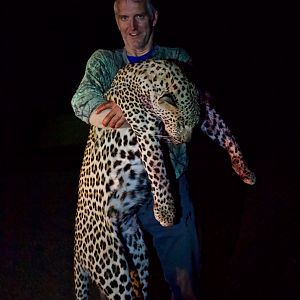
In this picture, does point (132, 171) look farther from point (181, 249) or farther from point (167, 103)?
point (181, 249)

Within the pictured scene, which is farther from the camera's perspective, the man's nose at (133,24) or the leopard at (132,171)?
the man's nose at (133,24)

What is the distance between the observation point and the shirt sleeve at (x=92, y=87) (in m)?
1.97

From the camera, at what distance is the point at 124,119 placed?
189cm

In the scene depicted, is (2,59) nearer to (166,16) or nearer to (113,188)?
(166,16)

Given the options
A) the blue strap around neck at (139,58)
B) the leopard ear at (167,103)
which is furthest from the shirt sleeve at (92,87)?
the leopard ear at (167,103)

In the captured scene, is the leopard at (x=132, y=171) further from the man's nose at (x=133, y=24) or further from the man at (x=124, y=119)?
the man's nose at (x=133, y=24)

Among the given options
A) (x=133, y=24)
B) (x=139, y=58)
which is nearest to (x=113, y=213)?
(x=139, y=58)

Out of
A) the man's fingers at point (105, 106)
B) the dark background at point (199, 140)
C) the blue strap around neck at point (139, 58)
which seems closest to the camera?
the man's fingers at point (105, 106)

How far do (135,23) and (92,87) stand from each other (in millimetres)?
310

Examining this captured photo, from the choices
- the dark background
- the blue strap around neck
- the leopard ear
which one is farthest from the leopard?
the dark background

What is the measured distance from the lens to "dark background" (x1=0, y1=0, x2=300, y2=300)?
11.3 ft

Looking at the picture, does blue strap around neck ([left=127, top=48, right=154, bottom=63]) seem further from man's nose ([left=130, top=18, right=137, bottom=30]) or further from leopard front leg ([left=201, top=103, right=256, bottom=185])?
leopard front leg ([left=201, top=103, right=256, bottom=185])

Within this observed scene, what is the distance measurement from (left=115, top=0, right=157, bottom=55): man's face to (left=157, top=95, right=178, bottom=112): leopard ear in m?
0.35

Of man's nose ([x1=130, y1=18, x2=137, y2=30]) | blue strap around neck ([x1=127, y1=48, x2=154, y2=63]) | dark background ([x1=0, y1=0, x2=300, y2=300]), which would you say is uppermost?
man's nose ([x1=130, y1=18, x2=137, y2=30])
